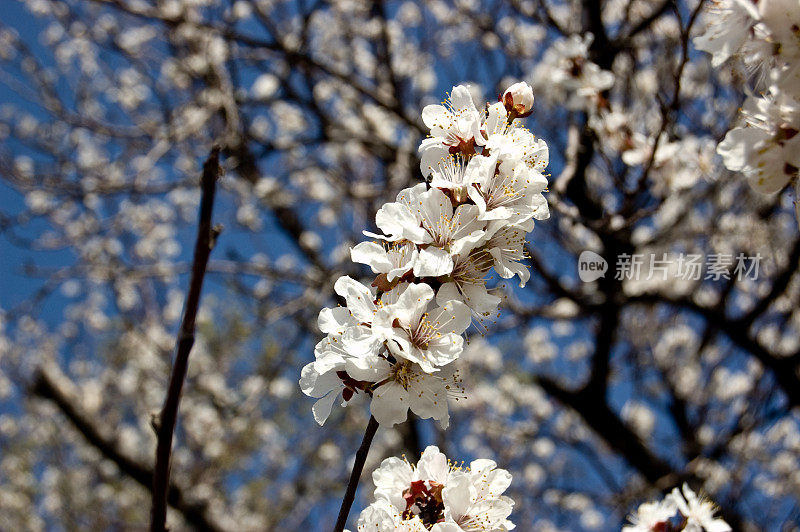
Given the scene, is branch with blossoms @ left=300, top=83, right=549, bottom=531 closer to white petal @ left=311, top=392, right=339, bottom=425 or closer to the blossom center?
white petal @ left=311, top=392, right=339, bottom=425

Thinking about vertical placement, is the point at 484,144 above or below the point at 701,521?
above

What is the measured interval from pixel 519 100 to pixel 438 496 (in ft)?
2.41

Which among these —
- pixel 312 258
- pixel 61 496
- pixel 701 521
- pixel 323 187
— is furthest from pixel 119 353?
pixel 701 521

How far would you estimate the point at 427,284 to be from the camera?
966mm

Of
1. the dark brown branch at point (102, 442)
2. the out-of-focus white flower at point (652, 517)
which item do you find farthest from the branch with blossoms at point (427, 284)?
the dark brown branch at point (102, 442)

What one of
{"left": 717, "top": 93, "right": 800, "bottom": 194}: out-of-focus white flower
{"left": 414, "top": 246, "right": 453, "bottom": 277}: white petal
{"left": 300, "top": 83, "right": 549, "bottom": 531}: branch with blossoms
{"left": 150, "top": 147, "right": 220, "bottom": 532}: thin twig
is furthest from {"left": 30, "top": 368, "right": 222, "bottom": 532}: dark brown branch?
{"left": 717, "top": 93, "right": 800, "bottom": 194}: out-of-focus white flower

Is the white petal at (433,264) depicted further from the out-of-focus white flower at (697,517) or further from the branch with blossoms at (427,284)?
the out-of-focus white flower at (697,517)

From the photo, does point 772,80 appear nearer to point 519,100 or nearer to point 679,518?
point 519,100

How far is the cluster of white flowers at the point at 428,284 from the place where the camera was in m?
0.96

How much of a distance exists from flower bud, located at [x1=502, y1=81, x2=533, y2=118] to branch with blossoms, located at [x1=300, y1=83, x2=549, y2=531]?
13 cm

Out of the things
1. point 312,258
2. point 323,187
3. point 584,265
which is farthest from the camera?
point 323,187

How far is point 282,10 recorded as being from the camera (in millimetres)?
5191

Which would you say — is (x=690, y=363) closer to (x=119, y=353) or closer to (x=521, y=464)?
(x=521, y=464)

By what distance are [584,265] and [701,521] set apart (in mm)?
1293
